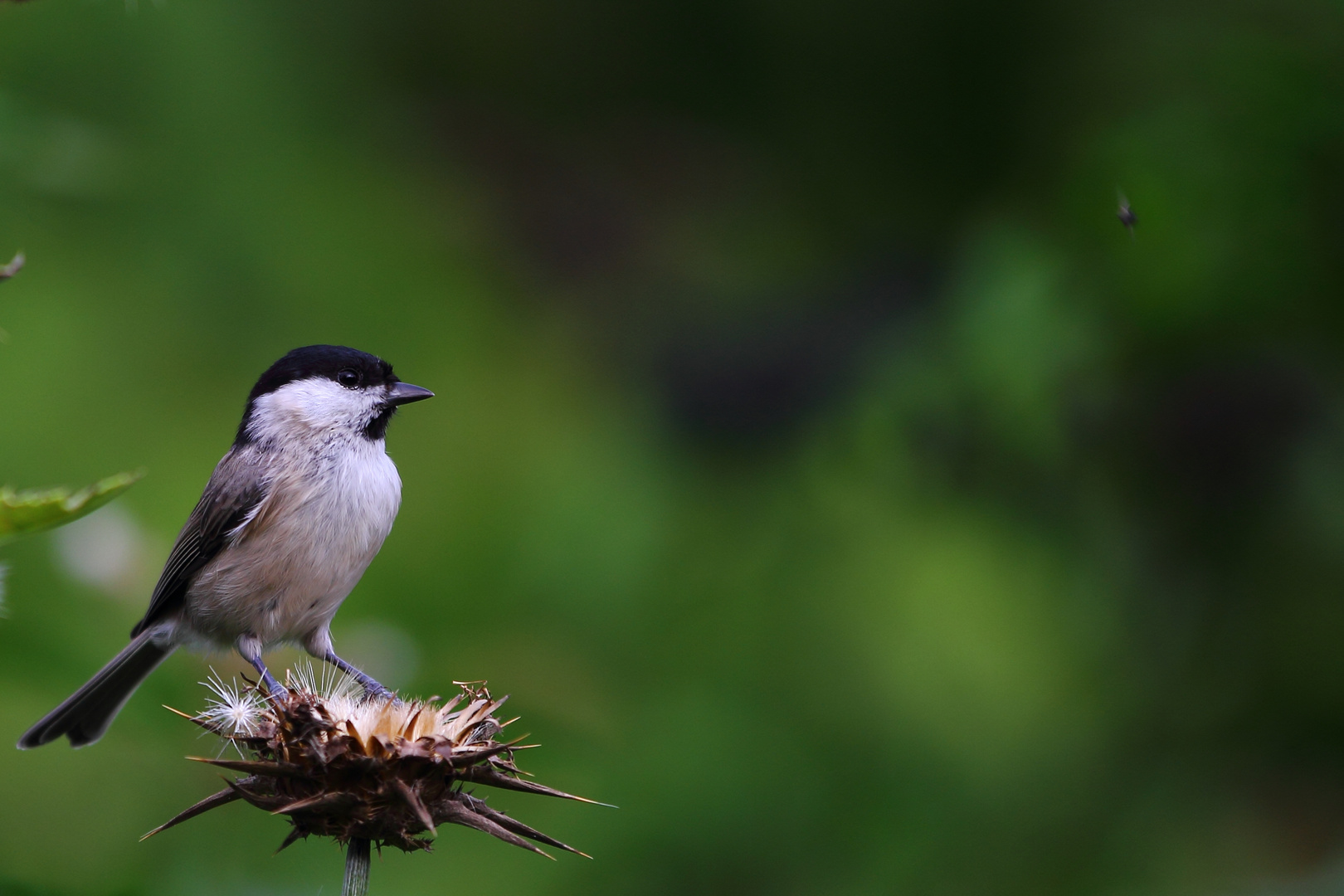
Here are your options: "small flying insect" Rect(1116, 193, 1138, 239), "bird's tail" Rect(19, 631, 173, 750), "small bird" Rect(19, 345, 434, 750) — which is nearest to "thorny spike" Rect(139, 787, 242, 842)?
"small bird" Rect(19, 345, 434, 750)

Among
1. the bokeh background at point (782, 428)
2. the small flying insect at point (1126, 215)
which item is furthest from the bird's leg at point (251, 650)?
the small flying insect at point (1126, 215)

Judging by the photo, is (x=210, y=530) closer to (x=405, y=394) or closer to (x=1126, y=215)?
(x=405, y=394)

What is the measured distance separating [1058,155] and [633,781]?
3.60 meters

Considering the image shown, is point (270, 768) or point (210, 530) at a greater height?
point (210, 530)

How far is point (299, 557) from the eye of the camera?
9.55 feet

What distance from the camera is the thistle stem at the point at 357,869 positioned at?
1.74 meters

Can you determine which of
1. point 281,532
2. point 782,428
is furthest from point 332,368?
→ point 782,428

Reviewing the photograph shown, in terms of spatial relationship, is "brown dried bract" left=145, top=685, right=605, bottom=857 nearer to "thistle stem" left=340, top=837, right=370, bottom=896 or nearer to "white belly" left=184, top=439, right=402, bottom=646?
"thistle stem" left=340, top=837, right=370, bottom=896

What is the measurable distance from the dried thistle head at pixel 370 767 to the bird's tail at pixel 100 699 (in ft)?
3.69

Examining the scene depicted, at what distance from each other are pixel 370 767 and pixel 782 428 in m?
3.84

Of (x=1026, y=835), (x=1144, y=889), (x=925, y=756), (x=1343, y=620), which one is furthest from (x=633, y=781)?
(x=1343, y=620)

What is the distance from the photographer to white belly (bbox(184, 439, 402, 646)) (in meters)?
2.91

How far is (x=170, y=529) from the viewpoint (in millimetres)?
4461

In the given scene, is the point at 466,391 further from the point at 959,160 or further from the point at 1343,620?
the point at 1343,620
